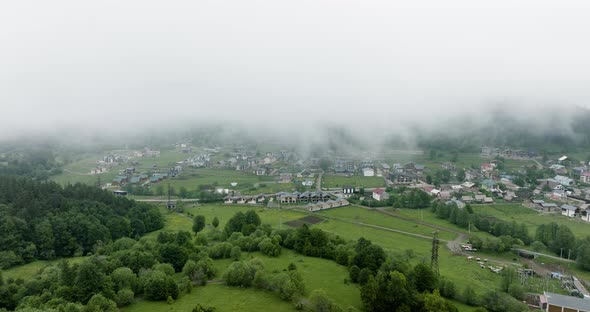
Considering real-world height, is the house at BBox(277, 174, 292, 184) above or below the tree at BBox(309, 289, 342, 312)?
above

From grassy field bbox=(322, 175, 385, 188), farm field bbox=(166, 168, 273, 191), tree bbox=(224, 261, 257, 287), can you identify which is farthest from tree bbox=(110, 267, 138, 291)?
grassy field bbox=(322, 175, 385, 188)

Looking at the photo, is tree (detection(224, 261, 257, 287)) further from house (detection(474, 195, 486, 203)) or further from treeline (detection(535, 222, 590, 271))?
house (detection(474, 195, 486, 203))

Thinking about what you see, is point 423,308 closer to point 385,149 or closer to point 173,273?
point 173,273

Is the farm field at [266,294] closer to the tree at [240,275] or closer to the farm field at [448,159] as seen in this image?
the tree at [240,275]

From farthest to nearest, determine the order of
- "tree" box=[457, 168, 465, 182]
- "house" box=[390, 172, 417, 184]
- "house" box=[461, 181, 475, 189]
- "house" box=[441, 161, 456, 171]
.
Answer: "house" box=[441, 161, 456, 171], "house" box=[390, 172, 417, 184], "tree" box=[457, 168, 465, 182], "house" box=[461, 181, 475, 189]

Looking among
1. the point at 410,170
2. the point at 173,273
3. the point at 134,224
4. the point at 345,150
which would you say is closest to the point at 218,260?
the point at 173,273

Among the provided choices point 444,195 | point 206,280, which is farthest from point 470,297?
point 444,195
